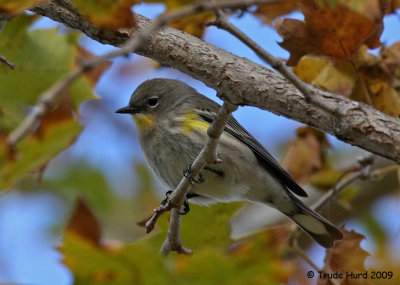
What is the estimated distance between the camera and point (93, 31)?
9.83ft

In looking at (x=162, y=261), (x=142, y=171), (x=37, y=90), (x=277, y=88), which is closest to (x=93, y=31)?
(x=37, y=90)

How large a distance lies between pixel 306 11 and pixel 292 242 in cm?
159

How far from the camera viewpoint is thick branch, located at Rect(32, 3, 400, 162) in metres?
2.65

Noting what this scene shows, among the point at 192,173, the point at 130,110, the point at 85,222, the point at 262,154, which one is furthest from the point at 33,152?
the point at 130,110

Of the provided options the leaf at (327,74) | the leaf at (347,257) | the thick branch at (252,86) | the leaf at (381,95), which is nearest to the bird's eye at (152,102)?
the leaf at (327,74)

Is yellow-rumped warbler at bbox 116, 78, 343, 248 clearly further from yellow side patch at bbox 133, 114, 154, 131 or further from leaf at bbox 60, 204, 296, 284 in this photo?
leaf at bbox 60, 204, 296, 284

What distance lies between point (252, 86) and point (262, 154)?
160cm

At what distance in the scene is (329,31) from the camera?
127 inches

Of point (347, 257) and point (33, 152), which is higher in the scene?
point (347, 257)

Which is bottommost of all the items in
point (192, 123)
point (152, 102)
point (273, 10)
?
point (192, 123)

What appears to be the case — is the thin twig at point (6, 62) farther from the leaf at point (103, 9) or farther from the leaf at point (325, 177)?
the leaf at point (325, 177)

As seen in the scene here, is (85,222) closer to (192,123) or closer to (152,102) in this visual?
(192,123)

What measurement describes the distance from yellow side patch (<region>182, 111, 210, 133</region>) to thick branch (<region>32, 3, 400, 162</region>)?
1.25m

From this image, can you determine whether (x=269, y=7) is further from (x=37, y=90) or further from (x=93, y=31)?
(x=37, y=90)
